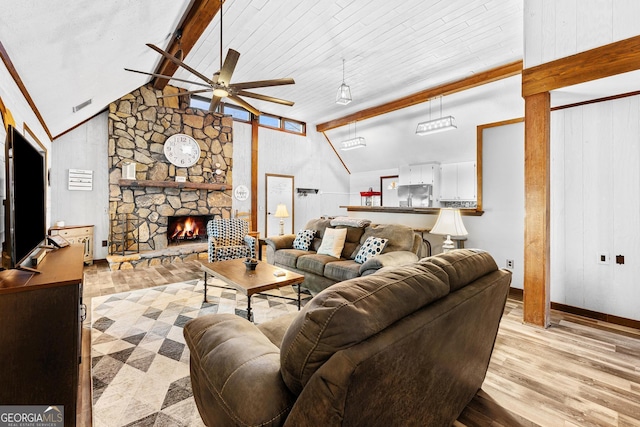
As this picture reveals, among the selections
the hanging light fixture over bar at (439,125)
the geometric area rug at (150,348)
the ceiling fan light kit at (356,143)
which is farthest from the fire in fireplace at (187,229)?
the hanging light fixture over bar at (439,125)

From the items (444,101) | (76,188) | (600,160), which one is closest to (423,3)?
(600,160)

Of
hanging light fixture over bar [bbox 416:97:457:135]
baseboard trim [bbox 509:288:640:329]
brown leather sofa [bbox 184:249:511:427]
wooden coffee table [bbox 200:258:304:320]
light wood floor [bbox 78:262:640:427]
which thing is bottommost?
light wood floor [bbox 78:262:640:427]

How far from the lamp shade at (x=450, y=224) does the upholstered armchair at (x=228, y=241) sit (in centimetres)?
267

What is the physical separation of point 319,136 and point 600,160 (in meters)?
6.28

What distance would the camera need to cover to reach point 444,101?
221 inches

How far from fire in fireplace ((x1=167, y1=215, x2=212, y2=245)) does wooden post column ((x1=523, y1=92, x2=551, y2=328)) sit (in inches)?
222

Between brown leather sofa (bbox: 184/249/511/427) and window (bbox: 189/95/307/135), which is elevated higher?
window (bbox: 189/95/307/135)

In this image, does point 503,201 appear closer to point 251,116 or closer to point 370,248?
point 370,248

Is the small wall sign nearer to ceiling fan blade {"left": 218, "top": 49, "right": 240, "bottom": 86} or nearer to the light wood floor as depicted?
ceiling fan blade {"left": 218, "top": 49, "right": 240, "bottom": 86}

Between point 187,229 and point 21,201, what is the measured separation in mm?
4449

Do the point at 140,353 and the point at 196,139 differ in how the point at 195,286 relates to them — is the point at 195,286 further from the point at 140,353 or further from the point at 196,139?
the point at 196,139

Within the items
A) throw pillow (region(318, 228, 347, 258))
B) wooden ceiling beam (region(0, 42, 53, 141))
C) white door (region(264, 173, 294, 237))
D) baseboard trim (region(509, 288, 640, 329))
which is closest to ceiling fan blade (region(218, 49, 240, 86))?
wooden ceiling beam (region(0, 42, 53, 141))

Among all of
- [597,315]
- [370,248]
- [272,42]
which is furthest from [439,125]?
[597,315]

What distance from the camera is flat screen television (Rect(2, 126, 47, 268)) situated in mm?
1515
